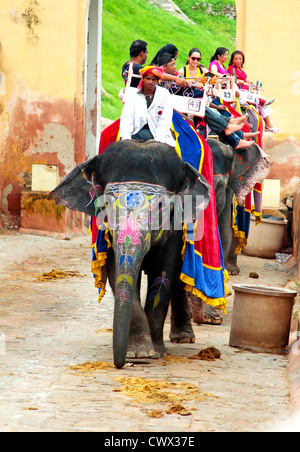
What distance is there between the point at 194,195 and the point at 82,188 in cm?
79

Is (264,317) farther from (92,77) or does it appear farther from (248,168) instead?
(92,77)

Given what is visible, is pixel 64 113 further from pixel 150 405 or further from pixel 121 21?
pixel 121 21

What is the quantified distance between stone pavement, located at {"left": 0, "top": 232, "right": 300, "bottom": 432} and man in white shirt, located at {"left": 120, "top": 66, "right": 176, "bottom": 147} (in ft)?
5.03

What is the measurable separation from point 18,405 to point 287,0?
10.8 metres

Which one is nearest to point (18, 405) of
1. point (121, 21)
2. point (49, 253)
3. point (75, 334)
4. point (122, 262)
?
point (122, 262)

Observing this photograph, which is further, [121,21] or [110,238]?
[121,21]

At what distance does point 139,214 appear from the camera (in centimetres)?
539

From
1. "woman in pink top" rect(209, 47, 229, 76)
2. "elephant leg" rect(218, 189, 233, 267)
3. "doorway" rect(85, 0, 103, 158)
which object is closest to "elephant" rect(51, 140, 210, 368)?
"elephant leg" rect(218, 189, 233, 267)

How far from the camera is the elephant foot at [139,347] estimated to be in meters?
5.76

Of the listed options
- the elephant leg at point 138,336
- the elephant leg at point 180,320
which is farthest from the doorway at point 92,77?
the elephant leg at point 138,336

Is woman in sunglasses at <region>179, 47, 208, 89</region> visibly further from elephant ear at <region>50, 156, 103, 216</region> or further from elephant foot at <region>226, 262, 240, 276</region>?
elephant ear at <region>50, 156, 103, 216</region>

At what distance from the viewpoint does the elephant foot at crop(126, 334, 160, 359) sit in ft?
18.9

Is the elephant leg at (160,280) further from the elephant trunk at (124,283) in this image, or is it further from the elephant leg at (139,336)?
the elephant trunk at (124,283)

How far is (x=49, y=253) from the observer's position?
12.1 m
